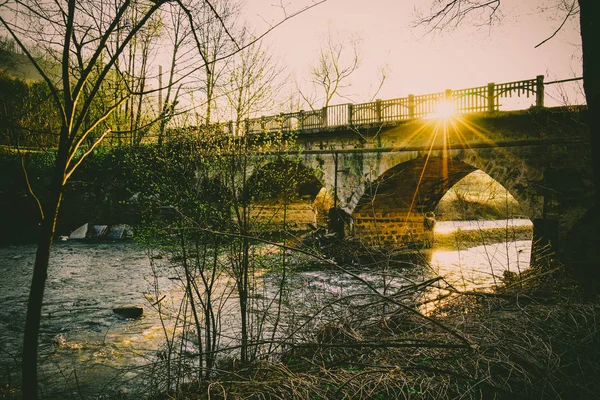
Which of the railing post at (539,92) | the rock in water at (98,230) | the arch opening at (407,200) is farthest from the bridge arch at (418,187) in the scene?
the rock in water at (98,230)

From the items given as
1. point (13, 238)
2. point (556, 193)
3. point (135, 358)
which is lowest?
point (135, 358)

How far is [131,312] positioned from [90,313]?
0.79 m

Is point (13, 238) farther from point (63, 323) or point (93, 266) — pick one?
Result: point (63, 323)

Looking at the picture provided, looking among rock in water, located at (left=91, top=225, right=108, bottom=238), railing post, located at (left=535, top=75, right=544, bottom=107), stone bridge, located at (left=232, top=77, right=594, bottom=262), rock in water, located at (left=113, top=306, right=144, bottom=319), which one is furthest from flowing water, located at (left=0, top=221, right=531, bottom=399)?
railing post, located at (left=535, top=75, right=544, bottom=107)

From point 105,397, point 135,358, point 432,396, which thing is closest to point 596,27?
point 432,396

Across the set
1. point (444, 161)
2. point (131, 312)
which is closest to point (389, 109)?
point (444, 161)

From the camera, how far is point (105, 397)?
432 centimetres

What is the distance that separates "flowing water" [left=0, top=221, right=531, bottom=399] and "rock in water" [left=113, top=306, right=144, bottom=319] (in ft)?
0.44

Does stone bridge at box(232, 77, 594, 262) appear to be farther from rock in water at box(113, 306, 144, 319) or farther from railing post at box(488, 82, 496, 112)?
rock in water at box(113, 306, 144, 319)

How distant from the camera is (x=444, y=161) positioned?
422 inches

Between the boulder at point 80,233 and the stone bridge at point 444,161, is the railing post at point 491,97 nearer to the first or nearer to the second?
the stone bridge at point 444,161

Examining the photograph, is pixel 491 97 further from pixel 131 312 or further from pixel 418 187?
pixel 131 312

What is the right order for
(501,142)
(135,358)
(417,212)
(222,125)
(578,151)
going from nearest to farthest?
(222,125) → (135,358) → (578,151) → (501,142) → (417,212)

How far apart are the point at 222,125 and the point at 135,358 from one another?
137 inches
